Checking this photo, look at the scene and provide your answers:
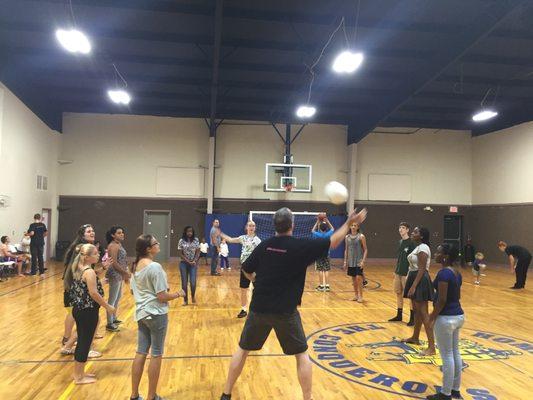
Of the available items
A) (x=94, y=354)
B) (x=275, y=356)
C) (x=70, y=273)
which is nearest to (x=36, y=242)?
(x=94, y=354)

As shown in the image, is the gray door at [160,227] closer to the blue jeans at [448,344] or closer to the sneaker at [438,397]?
the sneaker at [438,397]

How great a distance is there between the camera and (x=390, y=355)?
560 centimetres

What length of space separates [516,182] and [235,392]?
55.1 feet

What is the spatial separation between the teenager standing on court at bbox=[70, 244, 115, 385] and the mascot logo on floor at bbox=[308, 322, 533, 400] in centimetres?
279

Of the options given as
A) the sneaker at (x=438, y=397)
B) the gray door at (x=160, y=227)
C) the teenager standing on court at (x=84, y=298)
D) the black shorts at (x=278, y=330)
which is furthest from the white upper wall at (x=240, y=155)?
the black shorts at (x=278, y=330)

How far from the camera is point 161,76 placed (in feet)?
46.2

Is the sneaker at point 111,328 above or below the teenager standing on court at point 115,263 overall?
below

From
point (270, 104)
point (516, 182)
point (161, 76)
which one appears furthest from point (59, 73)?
point (516, 182)

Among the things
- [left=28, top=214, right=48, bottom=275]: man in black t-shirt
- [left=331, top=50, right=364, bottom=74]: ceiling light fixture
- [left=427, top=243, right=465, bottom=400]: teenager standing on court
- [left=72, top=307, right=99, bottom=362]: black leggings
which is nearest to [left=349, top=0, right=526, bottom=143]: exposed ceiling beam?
[left=331, top=50, right=364, bottom=74]: ceiling light fixture

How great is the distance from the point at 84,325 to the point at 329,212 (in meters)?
15.3

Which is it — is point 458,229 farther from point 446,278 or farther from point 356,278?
point 446,278

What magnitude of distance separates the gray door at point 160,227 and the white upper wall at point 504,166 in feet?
47.2

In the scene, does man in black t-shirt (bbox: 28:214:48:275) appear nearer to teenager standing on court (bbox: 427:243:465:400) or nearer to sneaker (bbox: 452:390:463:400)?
teenager standing on court (bbox: 427:243:465:400)

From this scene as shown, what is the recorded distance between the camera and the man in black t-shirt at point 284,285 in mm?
3432
